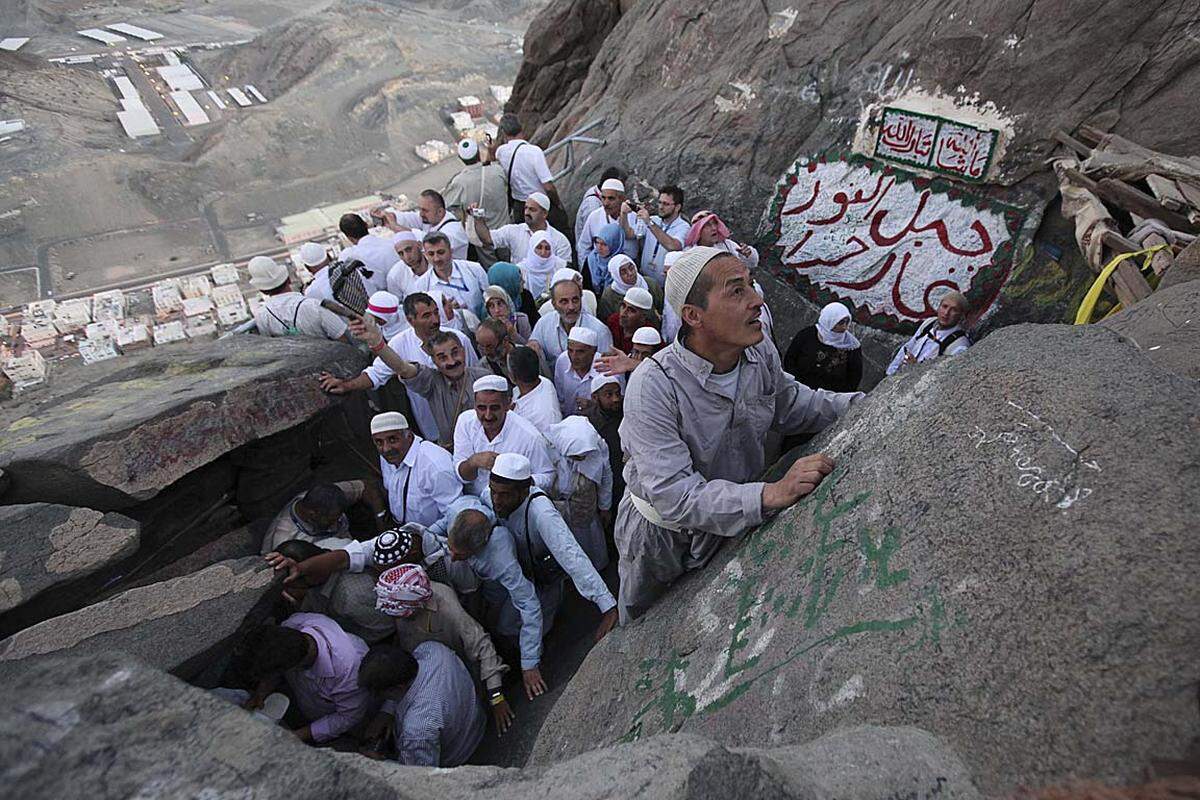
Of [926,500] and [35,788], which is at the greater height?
[926,500]

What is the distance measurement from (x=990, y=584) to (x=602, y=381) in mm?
2919

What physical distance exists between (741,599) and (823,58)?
18.2ft

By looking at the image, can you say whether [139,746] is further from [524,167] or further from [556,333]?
[524,167]

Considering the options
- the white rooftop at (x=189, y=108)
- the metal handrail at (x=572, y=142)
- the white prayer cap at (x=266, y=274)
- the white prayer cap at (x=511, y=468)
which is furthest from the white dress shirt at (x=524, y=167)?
the white rooftop at (x=189, y=108)

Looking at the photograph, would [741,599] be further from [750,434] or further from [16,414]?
[16,414]

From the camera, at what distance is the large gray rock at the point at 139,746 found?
118 centimetres

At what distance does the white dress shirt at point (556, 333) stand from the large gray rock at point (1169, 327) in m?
3.01

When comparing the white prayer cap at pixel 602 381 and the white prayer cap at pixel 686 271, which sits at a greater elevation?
the white prayer cap at pixel 686 271

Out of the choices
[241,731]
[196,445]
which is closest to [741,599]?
[241,731]

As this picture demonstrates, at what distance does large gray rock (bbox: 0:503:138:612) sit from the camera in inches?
127

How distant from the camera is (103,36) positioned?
117 ft

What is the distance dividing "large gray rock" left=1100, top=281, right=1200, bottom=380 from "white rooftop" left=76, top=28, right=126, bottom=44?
149 ft

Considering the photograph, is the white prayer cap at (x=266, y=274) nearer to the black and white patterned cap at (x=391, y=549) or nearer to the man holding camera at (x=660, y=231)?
the man holding camera at (x=660, y=231)

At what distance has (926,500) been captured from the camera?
1.90 meters
